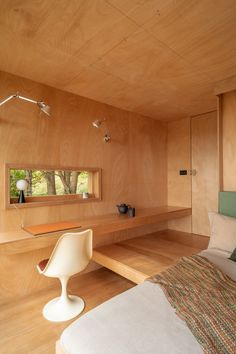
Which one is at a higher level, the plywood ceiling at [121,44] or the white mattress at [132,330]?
the plywood ceiling at [121,44]

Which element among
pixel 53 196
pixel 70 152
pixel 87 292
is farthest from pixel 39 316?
pixel 70 152

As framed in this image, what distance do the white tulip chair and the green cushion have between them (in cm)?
166

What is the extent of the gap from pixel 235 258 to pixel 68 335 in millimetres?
1576

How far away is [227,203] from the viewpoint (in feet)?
8.05

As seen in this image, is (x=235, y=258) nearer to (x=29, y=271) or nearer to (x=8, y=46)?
(x=29, y=271)

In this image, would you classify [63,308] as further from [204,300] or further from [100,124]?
[100,124]

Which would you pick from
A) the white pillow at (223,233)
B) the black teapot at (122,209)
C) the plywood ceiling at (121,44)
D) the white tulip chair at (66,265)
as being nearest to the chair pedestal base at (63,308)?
the white tulip chair at (66,265)

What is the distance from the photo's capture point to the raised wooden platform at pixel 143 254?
7.07 ft

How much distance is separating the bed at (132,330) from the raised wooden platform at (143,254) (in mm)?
855

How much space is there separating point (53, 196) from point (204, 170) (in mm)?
2742

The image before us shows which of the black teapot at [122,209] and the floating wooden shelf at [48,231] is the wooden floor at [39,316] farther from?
the black teapot at [122,209]

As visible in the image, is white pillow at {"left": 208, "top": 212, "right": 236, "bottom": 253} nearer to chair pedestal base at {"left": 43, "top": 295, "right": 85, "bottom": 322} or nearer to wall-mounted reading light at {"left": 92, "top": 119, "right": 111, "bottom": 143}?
chair pedestal base at {"left": 43, "top": 295, "right": 85, "bottom": 322}

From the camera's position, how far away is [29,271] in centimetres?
233

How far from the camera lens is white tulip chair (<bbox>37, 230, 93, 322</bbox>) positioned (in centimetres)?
181
